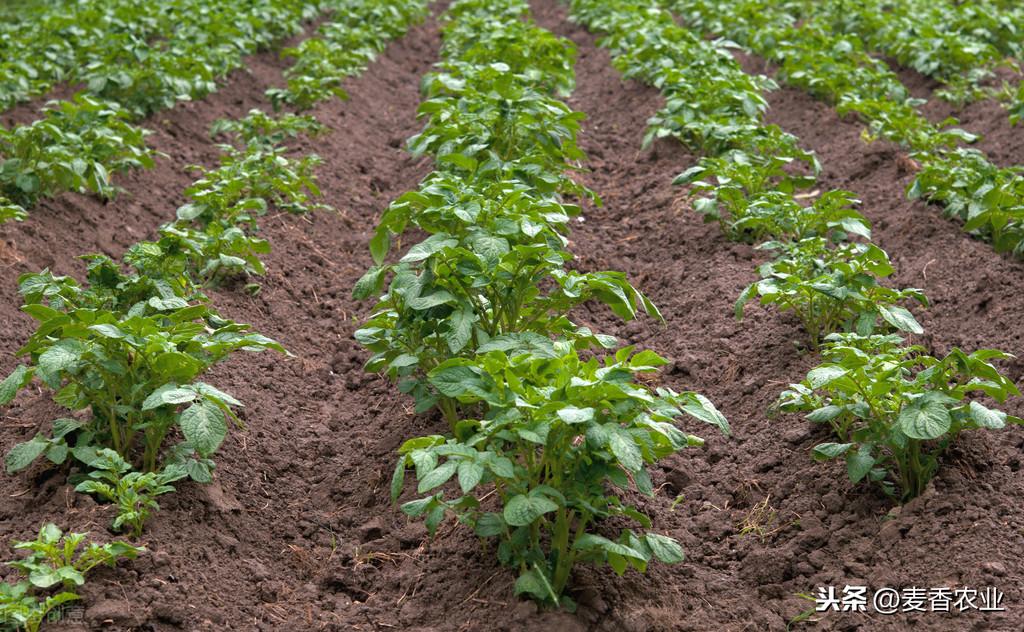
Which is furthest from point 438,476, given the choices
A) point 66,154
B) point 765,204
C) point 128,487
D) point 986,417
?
point 66,154

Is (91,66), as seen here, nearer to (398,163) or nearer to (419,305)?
(398,163)

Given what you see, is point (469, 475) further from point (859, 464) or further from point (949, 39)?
point (949, 39)

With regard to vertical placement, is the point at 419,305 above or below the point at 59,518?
above

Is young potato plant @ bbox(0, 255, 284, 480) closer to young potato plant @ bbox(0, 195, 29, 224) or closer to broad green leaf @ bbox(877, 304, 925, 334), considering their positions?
young potato plant @ bbox(0, 195, 29, 224)

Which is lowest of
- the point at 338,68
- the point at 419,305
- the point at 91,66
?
the point at 338,68

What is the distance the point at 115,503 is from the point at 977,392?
3.14 meters

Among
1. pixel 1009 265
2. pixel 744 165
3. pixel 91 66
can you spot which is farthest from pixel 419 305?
pixel 91 66

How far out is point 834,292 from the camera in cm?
408

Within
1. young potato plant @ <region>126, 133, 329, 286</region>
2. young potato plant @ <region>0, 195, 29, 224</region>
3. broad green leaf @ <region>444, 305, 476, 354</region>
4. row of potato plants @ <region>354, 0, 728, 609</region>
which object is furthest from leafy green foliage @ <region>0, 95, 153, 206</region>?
broad green leaf @ <region>444, 305, 476, 354</region>

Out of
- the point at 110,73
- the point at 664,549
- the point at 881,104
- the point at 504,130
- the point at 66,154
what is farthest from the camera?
the point at 110,73

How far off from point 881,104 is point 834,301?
290 centimetres

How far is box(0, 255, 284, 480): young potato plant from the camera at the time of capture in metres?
3.35

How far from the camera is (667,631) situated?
10.2 ft

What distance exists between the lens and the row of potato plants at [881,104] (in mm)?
5215
